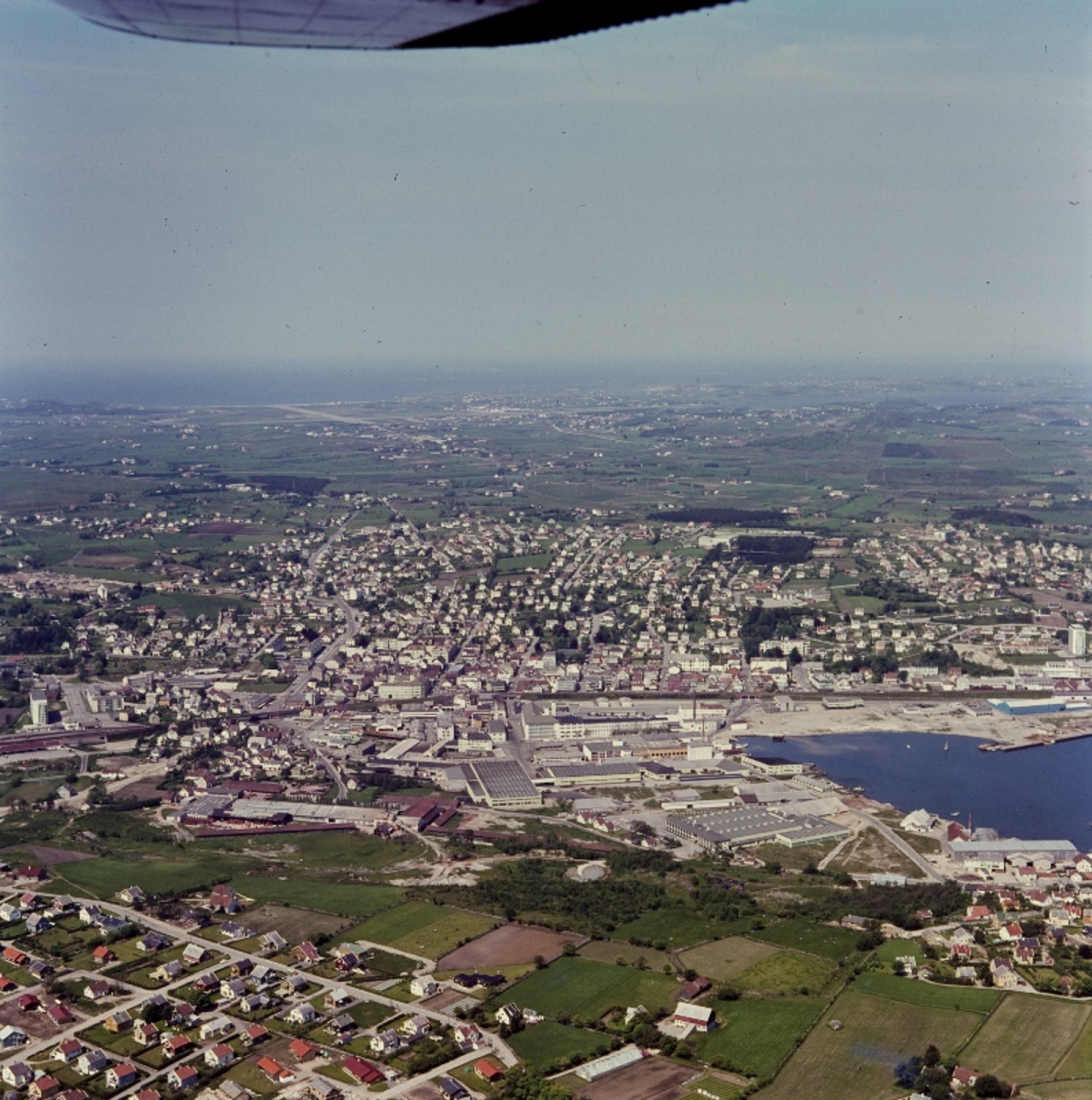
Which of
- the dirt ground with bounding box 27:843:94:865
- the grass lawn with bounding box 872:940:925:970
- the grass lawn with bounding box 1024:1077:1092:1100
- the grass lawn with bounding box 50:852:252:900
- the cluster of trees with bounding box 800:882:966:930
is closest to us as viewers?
the grass lawn with bounding box 1024:1077:1092:1100

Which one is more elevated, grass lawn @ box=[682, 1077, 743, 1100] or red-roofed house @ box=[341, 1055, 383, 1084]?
red-roofed house @ box=[341, 1055, 383, 1084]

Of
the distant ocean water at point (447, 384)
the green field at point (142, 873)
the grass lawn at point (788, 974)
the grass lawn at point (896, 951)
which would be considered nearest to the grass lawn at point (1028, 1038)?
the grass lawn at point (896, 951)

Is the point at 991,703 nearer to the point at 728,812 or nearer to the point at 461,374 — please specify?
the point at 728,812

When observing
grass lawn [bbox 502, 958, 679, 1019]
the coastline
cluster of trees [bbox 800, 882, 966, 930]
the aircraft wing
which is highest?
the aircraft wing

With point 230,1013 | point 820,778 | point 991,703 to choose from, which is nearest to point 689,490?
point 991,703

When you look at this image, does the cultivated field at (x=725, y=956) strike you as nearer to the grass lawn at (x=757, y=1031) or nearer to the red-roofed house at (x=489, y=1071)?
the grass lawn at (x=757, y=1031)

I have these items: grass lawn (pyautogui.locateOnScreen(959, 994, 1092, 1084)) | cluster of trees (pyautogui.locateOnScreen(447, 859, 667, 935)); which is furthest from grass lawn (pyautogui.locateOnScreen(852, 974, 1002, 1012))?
cluster of trees (pyautogui.locateOnScreen(447, 859, 667, 935))

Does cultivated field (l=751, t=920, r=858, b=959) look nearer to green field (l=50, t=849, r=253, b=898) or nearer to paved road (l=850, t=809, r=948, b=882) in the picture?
paved road (l=850, t=809, r=948, b=882)

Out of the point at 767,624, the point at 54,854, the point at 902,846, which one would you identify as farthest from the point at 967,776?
the point at 54,854
